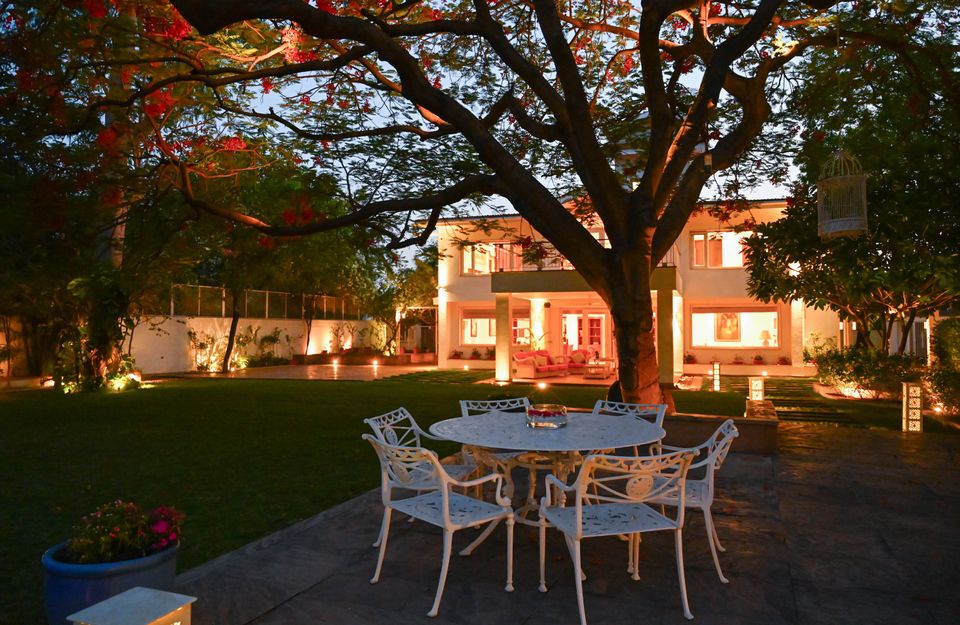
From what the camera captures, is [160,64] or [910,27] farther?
[160,64]

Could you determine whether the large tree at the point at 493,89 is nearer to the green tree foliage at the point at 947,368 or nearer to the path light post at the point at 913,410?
the path light post at the point at 913,410

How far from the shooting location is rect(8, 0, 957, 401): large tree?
5.81 m

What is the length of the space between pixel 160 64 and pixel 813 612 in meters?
7.71

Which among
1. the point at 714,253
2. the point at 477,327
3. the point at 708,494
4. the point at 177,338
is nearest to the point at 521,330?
the point at 477,327

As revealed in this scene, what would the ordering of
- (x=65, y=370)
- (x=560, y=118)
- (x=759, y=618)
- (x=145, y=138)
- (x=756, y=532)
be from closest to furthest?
(x=759, y=618)
(x=756, y=532)
(x=560, y=118)
(x=145, y=138)
(x=65, y=370)

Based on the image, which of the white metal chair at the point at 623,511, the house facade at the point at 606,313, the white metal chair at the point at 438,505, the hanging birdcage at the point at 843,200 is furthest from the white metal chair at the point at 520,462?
the house facade at the point at 606,313

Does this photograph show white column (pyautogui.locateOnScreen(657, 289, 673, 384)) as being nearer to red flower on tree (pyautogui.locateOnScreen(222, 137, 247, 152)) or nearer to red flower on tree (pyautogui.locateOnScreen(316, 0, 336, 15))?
red flower on tree (pyautogui.locateOnScreen(222, 137, 247, 152))

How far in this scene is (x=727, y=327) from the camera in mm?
22625

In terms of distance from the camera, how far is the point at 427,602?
345 cm

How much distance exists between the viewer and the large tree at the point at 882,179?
24.1 feet

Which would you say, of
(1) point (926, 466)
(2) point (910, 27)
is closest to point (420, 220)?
(2) point (910, 27)

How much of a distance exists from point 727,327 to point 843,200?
18.0 m

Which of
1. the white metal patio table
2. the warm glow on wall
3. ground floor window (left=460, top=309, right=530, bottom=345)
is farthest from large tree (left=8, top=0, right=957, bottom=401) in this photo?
ground floor window (left=460, top=309, right=530, bottom=345)

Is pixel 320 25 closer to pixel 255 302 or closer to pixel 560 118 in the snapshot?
pixel 560 118
